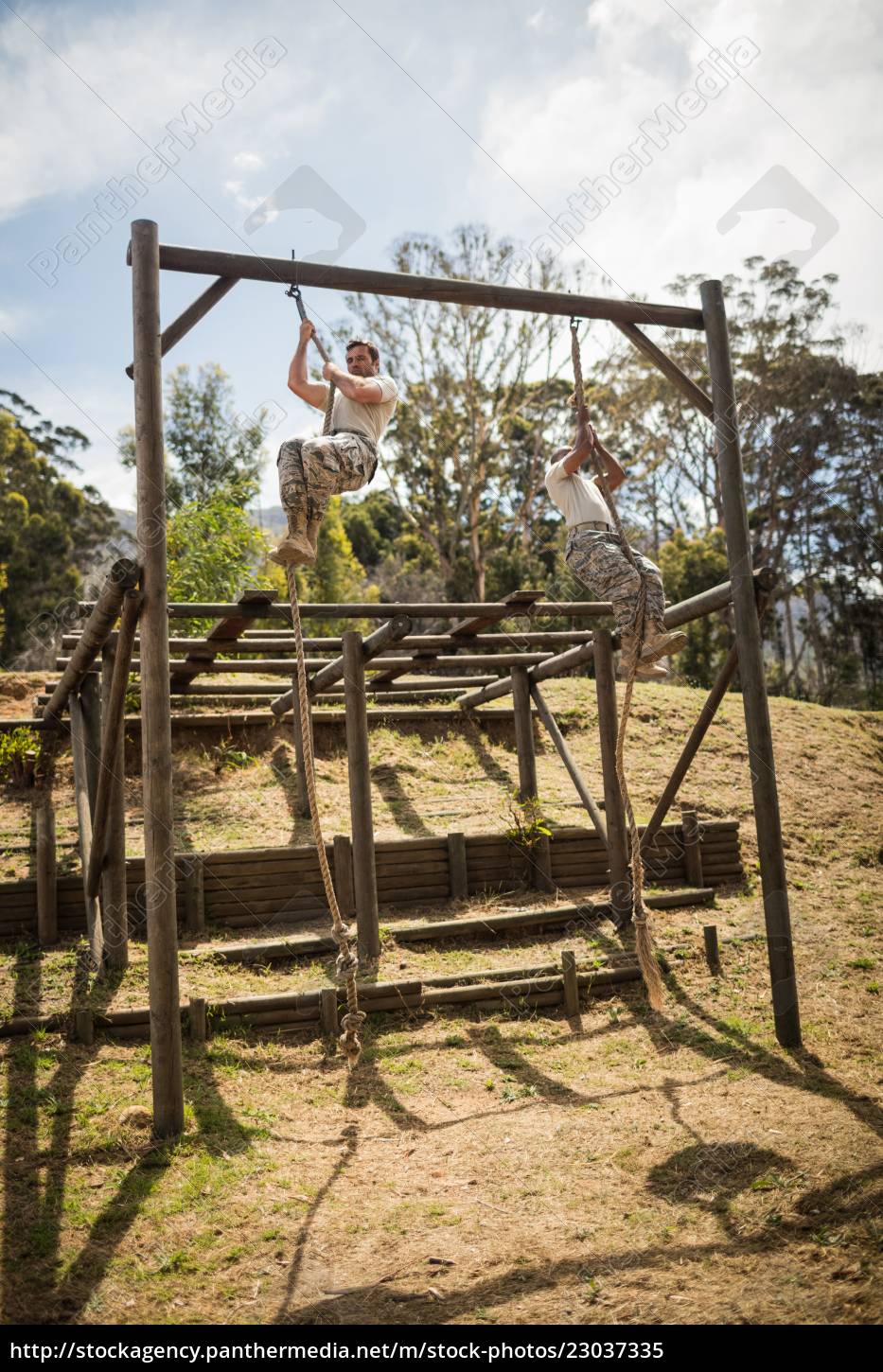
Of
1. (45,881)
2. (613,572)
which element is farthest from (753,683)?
(45,881)

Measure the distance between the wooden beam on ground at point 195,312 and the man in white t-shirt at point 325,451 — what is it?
0.61m

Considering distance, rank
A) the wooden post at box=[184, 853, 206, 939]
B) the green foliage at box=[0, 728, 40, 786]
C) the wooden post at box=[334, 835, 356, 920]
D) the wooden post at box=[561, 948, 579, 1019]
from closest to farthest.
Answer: the wooden post at box=[561, 948, 579, 1019] → the wooden post at box=[184, 853, 206, 939] → the wooden post at box=[334, 835, 356, 920] → the green foliage at box=[0, 728, 40, 786]

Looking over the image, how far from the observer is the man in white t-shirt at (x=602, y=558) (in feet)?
18.3

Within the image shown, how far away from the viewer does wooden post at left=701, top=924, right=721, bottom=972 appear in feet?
22.7

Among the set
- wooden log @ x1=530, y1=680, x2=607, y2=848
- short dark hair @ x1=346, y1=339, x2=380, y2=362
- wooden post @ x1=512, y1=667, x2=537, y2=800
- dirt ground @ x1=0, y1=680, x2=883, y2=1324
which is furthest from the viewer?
wooden post @ x1=512, y1=667, x2=537, y2=800

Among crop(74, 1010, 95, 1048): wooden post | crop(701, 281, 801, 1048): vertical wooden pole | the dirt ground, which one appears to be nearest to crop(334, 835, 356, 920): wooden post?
the dirt ground

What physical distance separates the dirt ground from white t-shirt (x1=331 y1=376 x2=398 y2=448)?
3444mm

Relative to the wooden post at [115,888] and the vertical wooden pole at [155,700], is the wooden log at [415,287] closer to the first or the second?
the vertical wooden pole at [155,700]

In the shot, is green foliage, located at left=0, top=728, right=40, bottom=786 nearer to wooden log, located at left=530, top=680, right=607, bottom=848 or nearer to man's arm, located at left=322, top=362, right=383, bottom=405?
wooden log, located at left=530, top=680, right=607, bottom=848

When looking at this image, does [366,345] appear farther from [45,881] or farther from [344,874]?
[45,881]

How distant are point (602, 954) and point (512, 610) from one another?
2586mm

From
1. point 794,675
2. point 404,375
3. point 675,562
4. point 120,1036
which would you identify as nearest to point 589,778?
point 120,1036

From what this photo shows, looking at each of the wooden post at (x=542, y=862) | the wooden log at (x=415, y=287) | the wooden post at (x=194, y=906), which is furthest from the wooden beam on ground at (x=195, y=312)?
the wooden post at (x=542, y=862)
